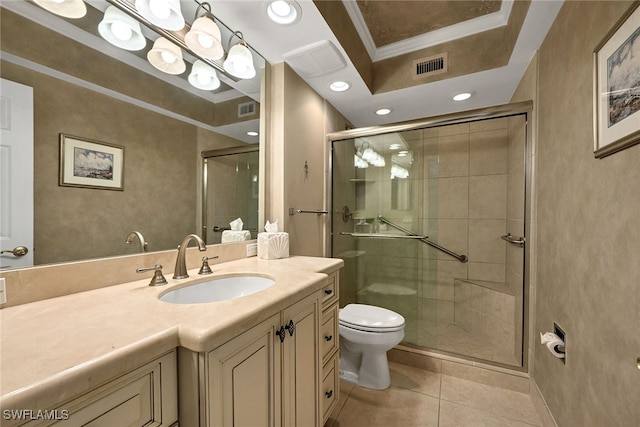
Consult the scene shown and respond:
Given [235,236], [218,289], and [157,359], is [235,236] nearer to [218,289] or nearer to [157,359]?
[218,289]

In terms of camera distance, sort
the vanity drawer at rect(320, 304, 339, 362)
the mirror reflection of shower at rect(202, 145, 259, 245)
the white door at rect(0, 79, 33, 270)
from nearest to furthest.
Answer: the white door at rect(0, 79, 33, 270) → the vanity drawer at rect(320, 304, 339, 362) → the mirror reflection of shower at rect(202, 145, 259, 245)

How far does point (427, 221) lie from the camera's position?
7.65 feet

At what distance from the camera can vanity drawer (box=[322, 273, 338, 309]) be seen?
1.24m

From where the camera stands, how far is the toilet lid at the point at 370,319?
164 centimetres

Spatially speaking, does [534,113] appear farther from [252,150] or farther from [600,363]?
[252,150]

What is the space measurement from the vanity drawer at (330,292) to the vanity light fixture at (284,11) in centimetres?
136

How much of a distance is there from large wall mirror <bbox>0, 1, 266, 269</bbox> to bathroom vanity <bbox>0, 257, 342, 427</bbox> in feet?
0.75

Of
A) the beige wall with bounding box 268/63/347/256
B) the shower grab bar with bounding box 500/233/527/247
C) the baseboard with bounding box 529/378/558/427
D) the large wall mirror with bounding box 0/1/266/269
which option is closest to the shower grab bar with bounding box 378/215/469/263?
the shower grab bar with bounding box 500/233/527/247

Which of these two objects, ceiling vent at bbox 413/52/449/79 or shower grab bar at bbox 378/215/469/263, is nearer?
ceiling vent at bbox 413/52/449/79

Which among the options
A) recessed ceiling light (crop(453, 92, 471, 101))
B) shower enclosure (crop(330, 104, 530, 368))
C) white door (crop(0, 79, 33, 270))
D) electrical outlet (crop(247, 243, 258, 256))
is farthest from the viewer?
shower enclosure (crop(330, 104, 530, 368))

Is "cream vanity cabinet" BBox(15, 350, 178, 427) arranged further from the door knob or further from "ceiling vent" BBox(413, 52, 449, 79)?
"ceiling vent" BBox(413, 52, 449, 79)

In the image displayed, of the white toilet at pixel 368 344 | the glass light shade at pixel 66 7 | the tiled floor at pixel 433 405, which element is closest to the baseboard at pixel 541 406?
the tiled floor at pixel 433 405

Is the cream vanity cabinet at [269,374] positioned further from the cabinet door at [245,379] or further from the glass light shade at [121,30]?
the glass light shade at [121,30]

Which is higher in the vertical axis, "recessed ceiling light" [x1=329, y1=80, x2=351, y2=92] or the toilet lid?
"recessed ceiling light" [x1=329, y1=80, x2=351, y2=92]
